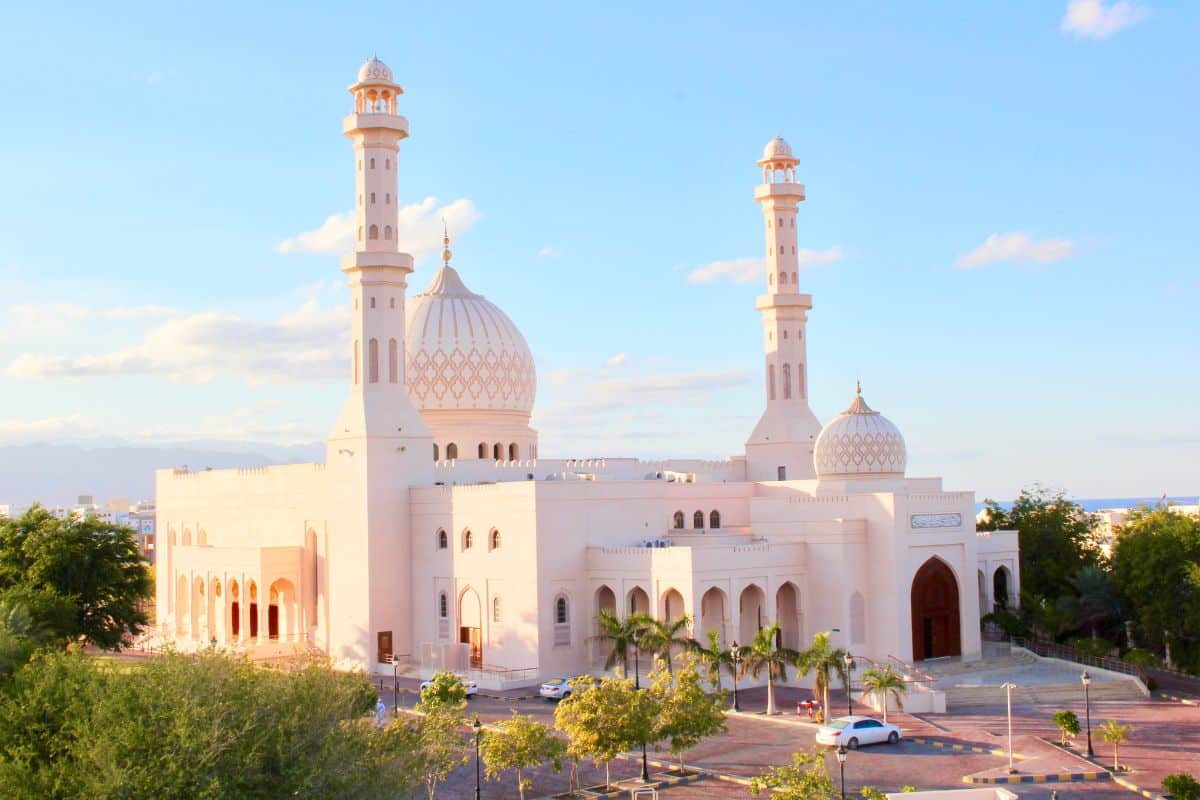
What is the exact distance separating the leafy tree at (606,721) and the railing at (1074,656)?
19.4 meters

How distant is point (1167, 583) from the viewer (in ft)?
144

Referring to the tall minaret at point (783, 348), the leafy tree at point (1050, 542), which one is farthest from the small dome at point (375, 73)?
the leafy tree at point (1050, 542)

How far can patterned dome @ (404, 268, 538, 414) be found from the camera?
5331 cm

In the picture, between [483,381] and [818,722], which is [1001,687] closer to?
[818,722]

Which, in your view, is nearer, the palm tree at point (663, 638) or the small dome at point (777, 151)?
the palm tree at point (663, 638)

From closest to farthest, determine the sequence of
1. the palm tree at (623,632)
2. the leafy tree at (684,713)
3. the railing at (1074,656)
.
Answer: the leafy tree at (684,713) < the palm tree at (623,632) < the railing at (1074,656)

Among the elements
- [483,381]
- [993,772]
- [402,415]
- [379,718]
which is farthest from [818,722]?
[483,381]

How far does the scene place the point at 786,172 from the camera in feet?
185

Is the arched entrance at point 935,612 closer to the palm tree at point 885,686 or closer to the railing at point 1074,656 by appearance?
the railing at point 1074,656

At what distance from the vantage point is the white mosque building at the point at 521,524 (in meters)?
44.0

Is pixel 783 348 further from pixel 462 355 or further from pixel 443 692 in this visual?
pixel 443 692

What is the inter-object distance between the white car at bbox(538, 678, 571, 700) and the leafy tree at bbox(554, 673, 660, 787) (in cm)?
1108

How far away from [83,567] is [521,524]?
1543 centimetres

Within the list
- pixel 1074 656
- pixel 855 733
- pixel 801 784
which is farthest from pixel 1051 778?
pixel 1074 656
